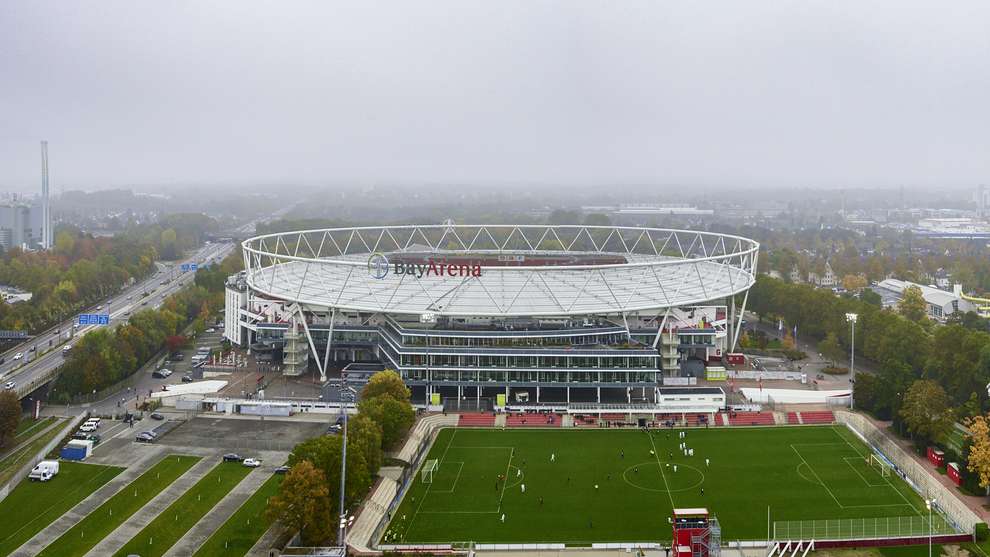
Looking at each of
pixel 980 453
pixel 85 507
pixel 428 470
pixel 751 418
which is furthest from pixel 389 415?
pixel 980 453

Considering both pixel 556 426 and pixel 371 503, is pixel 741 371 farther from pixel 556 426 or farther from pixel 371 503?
pixel 371 503

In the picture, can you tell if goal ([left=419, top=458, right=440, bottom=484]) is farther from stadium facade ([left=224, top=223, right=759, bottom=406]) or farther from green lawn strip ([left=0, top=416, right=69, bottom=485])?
green lawn strip ([left=0, top=416, right=69, bottom=485])

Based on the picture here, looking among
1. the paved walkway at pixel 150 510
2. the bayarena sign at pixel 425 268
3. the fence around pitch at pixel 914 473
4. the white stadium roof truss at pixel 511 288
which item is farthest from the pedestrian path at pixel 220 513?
the fence around pitch at pixel 914 473

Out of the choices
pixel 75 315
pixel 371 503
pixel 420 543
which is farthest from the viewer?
pixel 75 315

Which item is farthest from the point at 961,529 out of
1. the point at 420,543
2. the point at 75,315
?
the point at 75,315

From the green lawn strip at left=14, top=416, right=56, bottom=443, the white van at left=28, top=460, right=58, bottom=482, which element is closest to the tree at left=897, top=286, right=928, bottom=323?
the white van at left=28, top=460, right=58, bottom=482
